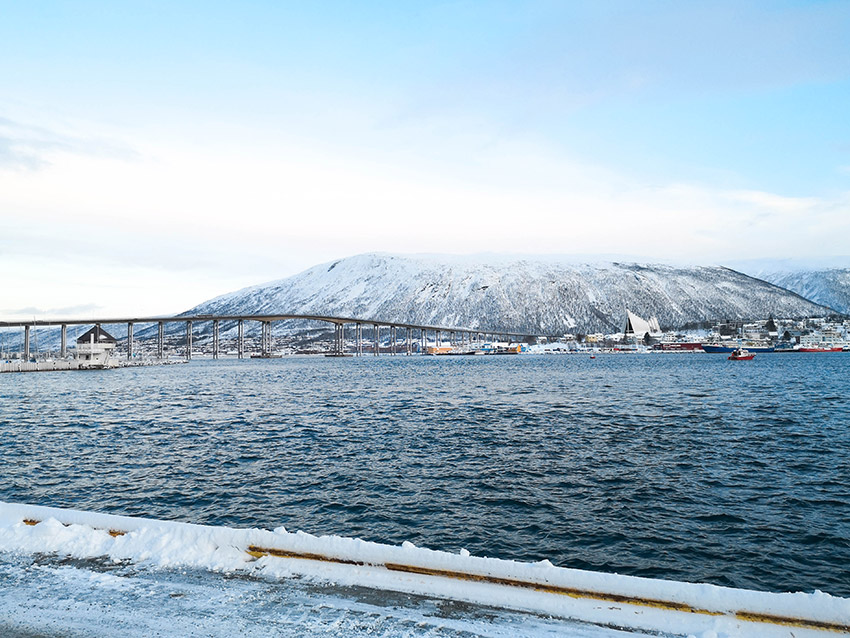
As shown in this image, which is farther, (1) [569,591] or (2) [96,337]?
(2) [96,337]

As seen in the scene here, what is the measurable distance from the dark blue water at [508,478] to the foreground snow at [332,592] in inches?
238

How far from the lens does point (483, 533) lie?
596 inches

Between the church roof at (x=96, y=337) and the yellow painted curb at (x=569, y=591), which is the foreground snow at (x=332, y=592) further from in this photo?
the church roof at (x=96, y=337)

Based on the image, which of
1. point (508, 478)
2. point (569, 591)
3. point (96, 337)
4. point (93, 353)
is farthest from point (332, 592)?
point (96, 337)

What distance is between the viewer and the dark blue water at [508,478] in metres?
14.2

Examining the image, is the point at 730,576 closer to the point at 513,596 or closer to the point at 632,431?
the point at 513,596

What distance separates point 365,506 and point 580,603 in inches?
459

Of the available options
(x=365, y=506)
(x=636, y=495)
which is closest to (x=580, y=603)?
(x=365, y=506)

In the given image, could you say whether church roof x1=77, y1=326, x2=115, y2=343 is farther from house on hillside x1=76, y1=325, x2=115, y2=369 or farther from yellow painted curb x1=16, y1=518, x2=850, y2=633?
yellow painted curb x1=16, y1=518, x2=850, y2=633

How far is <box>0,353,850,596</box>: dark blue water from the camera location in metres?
14.2

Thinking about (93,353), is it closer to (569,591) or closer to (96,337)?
(96,337)

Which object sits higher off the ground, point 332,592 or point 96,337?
point 96,337

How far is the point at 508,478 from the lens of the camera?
70.3 ft

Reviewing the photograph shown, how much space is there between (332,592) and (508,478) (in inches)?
582
